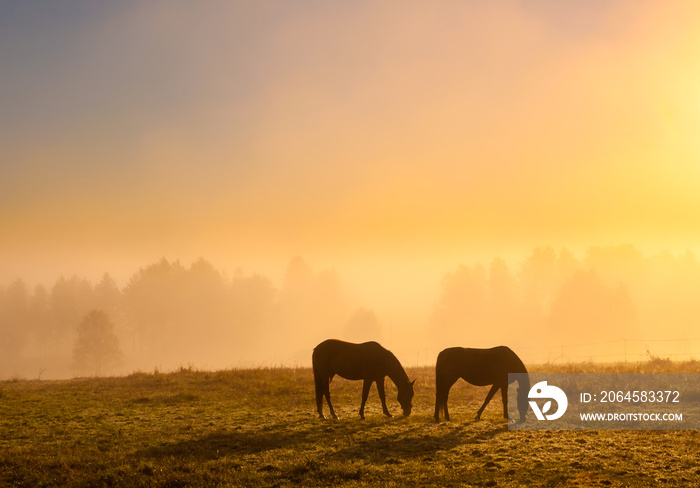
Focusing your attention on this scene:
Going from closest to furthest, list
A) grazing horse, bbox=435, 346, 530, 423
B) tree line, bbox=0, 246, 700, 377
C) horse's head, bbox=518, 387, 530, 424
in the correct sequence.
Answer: horse's head, bbox=518, 387, 530, 424 → grazing horse, bbox=435, 346, 530, 423 → tree line, bbox=0, 246, 700, 377

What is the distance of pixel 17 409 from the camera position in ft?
63.2

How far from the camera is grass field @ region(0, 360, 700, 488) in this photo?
1038 cm

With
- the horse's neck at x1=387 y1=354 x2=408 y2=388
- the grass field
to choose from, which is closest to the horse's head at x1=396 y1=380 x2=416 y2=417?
the horse's neck at x1=387 y1=354 x2=408 y2=388

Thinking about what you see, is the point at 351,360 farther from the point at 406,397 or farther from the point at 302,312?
the point at 302,312

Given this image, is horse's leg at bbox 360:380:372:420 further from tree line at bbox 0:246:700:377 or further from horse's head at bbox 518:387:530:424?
tree line at bbox 0:246:700:377

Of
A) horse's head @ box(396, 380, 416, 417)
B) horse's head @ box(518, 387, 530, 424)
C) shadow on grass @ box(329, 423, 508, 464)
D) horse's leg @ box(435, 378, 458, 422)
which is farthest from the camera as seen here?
horse's head @ box(396, 380, 416, 417)

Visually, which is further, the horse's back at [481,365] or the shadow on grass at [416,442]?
the horse's back at [481,365]

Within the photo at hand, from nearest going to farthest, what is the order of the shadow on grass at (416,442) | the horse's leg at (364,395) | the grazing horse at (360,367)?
the shadow on grass at (416,442)
the horse's leg at (364,395)
the grazing horse at (360,367)

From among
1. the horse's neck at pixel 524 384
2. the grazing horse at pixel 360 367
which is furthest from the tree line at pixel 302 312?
the horse's neck at pixel 524 384

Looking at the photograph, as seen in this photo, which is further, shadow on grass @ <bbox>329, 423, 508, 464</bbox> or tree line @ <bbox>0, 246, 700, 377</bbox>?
→ tree line @ <bbox>0, 246, 700, 377</bbox>

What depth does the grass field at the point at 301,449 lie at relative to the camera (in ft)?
34.1

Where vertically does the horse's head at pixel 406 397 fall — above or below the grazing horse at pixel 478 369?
below

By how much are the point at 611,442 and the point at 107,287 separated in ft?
408

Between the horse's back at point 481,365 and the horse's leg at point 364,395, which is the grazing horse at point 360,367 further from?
the horse's back at point 481,365
